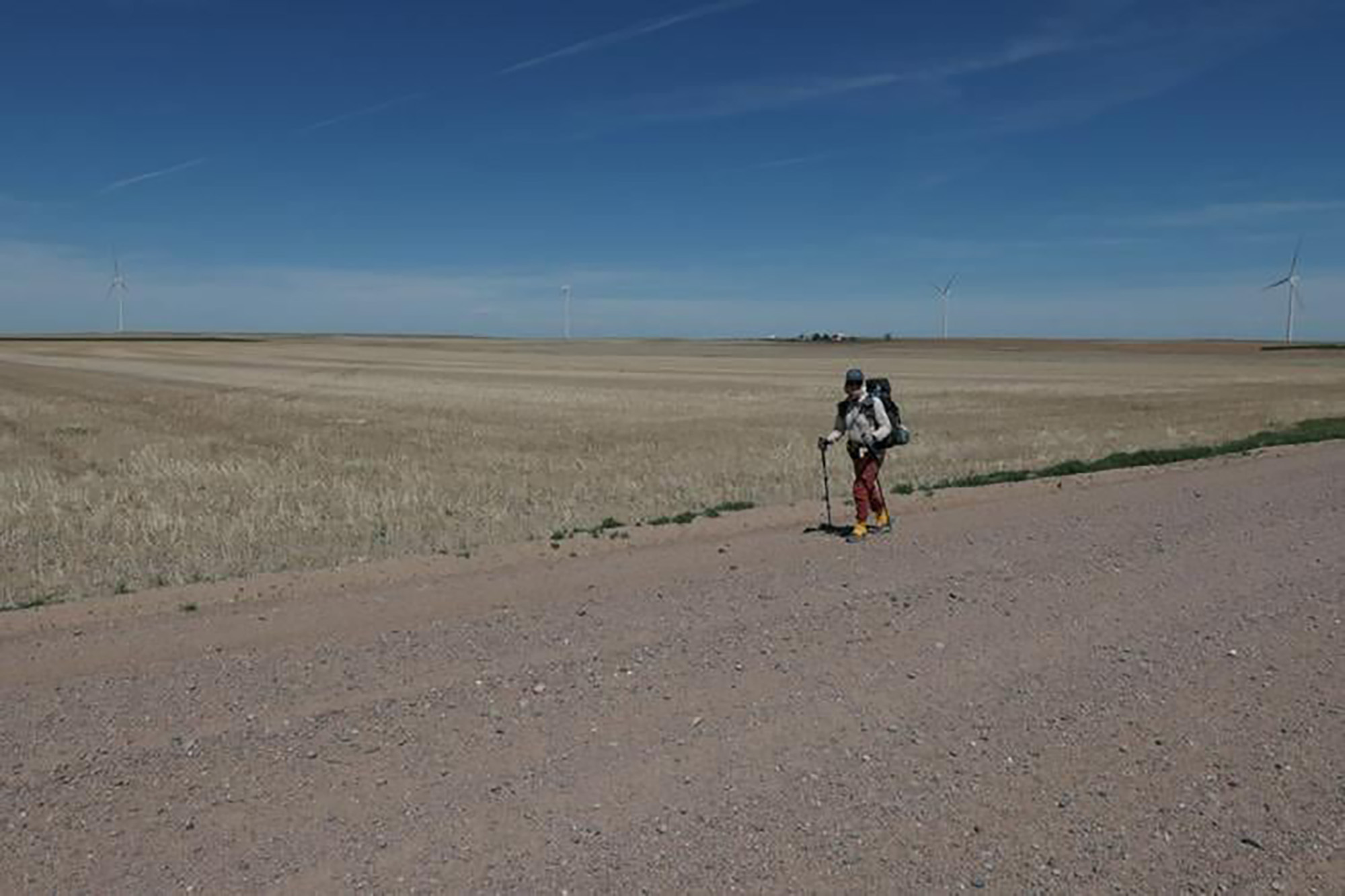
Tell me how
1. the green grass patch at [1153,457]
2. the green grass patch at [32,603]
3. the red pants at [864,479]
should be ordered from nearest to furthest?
the green grass patch at [32,603] < the red pants at [864,479] < the green grass patch at [1153,457]

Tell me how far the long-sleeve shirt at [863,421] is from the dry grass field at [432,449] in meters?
3.58

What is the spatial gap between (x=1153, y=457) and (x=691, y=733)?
55.8ft

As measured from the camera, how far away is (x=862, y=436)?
37.5ft

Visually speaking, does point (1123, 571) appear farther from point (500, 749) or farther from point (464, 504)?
point (464, 504)

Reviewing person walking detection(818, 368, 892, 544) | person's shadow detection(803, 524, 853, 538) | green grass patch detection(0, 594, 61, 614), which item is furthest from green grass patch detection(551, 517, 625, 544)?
green grass patch detection(0, 594, 61, 614)

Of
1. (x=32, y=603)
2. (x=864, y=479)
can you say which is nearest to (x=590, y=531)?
(x=864, y=479)

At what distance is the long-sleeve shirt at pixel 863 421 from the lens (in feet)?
37.0

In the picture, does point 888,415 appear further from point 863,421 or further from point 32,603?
point 32,603

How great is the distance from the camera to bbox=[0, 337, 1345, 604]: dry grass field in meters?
12.6

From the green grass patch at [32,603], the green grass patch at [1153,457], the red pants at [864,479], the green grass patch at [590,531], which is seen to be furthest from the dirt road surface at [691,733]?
the green grass patch at [1153,457]

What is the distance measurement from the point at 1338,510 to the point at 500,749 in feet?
39.1

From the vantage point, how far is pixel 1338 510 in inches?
502

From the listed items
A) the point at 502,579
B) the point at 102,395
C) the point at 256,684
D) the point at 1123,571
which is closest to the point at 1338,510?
the point at 1123,571

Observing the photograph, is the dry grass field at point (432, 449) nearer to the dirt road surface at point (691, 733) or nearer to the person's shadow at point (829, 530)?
the person's shadow at point (829, 530)
